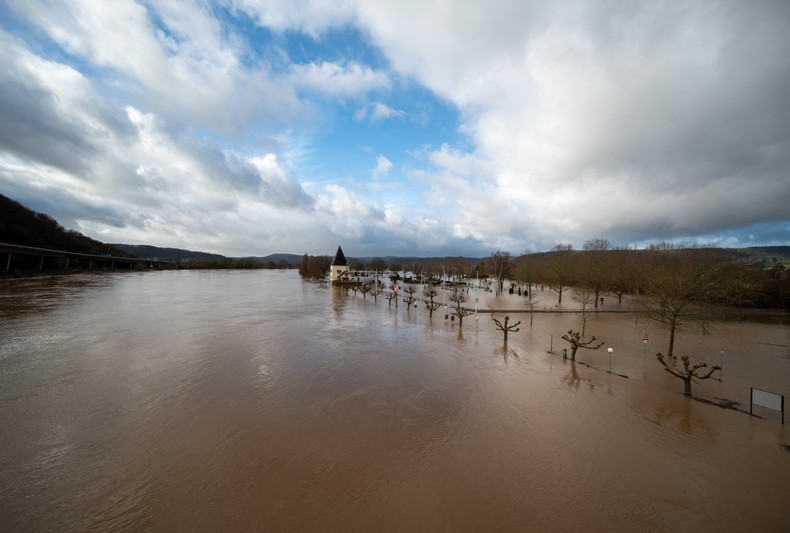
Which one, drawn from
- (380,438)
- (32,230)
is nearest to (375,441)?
(380,438)

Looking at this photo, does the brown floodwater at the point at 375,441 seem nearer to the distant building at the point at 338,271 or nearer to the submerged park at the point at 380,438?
the submerged park at the point at 380,438

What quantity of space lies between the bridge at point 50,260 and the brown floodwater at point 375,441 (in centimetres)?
5722

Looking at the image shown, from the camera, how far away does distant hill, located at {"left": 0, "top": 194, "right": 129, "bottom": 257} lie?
6144 centimetres

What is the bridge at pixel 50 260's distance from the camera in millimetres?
52356

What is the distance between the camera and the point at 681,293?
18828 millimetres

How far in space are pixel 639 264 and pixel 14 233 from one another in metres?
115

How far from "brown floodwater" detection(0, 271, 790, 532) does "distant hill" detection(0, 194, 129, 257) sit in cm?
7215

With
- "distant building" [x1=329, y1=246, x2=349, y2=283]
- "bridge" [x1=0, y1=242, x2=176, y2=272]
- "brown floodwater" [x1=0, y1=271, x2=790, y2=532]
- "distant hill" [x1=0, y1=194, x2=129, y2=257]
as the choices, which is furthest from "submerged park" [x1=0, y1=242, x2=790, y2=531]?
"distant hill" [x1=0, y1=194, x2=129, y2=257]

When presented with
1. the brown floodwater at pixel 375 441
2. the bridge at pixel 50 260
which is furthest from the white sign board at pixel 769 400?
the bridge at pixel 50 260

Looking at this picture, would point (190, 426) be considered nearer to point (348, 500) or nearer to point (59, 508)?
point (59, 508)

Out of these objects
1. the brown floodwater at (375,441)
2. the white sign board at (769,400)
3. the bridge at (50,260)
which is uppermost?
the bridge at (50,260)

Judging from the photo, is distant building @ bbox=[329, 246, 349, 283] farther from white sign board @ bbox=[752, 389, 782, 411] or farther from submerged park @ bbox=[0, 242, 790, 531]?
white sign board @ bbox=[752, 389, 782, 411]

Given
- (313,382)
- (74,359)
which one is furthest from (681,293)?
(74,359)

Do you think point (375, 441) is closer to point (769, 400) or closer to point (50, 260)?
point (769, 400)
